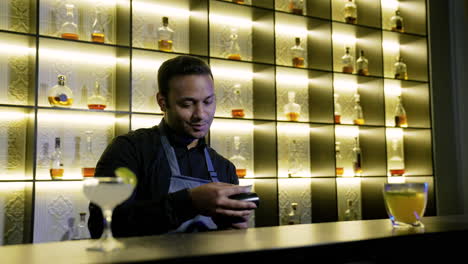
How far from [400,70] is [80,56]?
9.55ft

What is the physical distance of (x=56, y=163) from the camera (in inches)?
115

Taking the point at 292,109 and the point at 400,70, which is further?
the point at 400,70

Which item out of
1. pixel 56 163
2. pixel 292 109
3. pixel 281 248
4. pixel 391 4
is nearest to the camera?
pixel 281 248

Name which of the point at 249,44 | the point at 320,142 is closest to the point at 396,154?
the point at 320,142

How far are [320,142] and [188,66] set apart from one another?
234 centimetres

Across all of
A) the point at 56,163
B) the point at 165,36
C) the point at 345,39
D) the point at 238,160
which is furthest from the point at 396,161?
the point at 56,163

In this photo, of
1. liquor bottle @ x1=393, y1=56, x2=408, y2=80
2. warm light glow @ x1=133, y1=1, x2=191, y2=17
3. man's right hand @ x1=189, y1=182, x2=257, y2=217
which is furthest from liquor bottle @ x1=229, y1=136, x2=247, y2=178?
man's right hand @ x1=189, y1=182, x2=257, y2=217

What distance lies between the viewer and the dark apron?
1637mm

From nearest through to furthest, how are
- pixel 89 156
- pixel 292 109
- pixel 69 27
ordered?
pixel 69 27, pixel 89 156, pixel 292 109

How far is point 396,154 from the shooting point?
457 cm

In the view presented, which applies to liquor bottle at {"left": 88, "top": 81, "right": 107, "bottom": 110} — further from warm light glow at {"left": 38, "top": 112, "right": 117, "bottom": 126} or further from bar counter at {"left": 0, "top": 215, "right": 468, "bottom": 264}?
bar counter at {"left": 0, "top": 215, "right": 468, "bottom": 264}

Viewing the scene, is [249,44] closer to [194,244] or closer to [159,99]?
[159,99]

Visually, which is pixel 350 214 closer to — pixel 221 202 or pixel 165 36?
pixel 165 36

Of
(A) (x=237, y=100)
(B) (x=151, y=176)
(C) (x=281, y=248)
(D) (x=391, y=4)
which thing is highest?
(D) (x=391, y=4)
